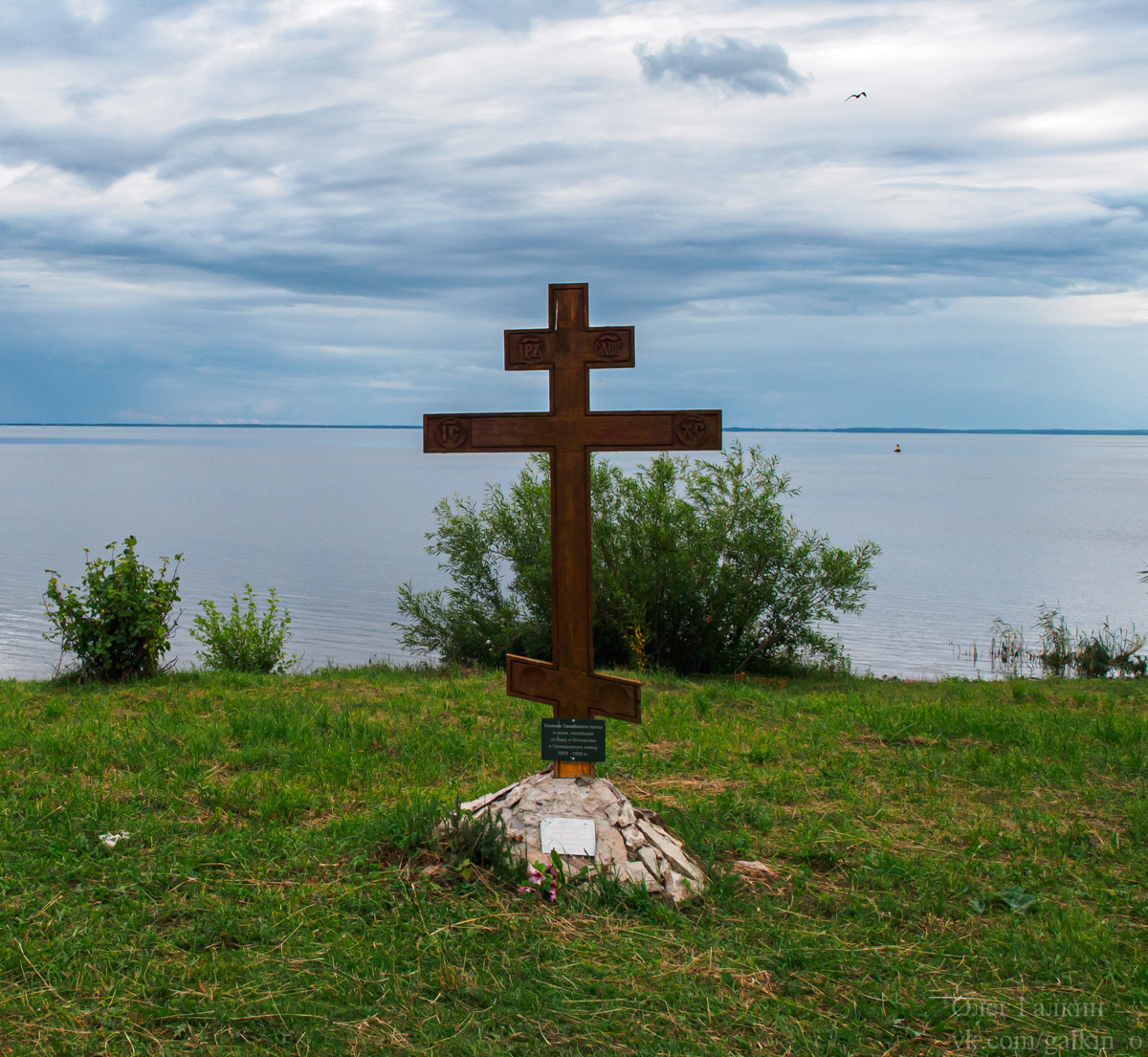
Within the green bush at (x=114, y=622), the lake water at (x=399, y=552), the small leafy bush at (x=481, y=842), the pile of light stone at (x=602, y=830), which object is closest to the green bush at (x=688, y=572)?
the lake water at (x=399, y=552)

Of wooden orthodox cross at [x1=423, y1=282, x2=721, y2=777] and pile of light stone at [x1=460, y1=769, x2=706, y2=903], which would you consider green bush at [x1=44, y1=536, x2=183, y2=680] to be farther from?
pile of light stone at [x1=460, y1=769, x2=706, y2=903]

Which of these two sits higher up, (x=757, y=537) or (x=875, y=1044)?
(x=757, y=537)

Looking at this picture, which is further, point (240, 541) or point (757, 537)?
point (240, 541)

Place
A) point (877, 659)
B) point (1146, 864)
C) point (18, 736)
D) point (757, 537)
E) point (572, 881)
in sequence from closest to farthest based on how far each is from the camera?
1. point (572, 881)
2. point (1146, 864)
3. point (18, 736)
4. point (757, 537)
5. point (877, 659)

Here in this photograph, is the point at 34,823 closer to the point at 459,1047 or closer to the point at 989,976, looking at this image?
the point at 459,1047

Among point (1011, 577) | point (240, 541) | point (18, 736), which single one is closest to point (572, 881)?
point (18, 736)

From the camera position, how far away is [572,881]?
4.52 metres

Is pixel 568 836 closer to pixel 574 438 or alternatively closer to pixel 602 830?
pixel 602 830

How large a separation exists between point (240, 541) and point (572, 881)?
3182 centimetres

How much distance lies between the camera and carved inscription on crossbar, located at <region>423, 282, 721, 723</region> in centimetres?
506

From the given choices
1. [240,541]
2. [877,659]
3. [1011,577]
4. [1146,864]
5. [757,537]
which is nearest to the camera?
[1146,864]

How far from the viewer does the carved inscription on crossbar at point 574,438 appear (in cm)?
506

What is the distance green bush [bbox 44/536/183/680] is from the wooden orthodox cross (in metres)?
5.15

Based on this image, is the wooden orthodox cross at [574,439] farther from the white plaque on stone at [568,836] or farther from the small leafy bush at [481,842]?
the small leafy bush at [481,842]
